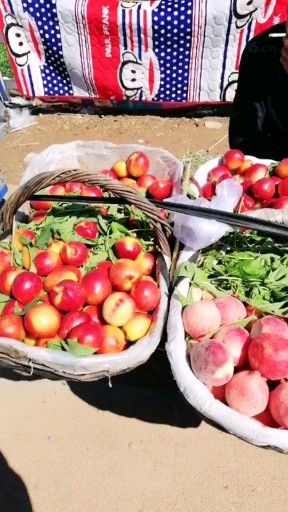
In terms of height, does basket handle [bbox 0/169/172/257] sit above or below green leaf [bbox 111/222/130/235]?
above

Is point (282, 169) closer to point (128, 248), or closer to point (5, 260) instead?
point (128, 248)

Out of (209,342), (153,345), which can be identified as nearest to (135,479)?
(153,345)

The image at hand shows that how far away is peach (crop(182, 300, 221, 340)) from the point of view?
4.49 ft

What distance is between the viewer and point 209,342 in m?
1.31

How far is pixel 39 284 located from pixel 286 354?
0.90m

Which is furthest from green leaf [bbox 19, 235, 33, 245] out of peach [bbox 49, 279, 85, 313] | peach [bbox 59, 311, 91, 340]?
peach [bbox 59, 311, 91, 340]

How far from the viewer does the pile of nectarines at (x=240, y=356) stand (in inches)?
48.7

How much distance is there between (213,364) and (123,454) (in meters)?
0.91

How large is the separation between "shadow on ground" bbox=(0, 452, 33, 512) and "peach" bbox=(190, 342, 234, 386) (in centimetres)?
105

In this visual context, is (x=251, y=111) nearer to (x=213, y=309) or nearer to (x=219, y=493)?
(x=213, y=309)

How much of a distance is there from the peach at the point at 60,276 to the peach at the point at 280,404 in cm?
81

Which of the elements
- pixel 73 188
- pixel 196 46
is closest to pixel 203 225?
pixel 73 188

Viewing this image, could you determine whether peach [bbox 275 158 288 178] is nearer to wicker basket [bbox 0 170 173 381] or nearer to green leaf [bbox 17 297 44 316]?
wicker basket [bbox 0 170 173 381]

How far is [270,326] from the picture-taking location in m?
1.31
